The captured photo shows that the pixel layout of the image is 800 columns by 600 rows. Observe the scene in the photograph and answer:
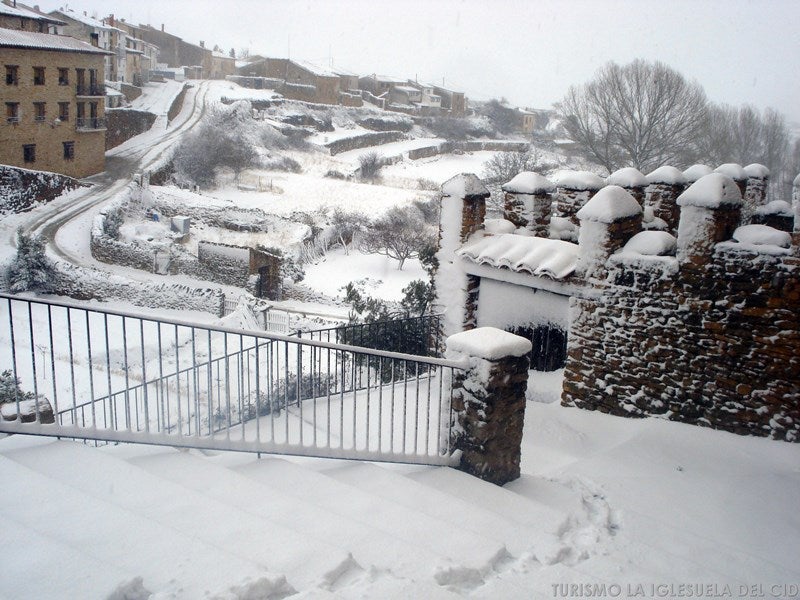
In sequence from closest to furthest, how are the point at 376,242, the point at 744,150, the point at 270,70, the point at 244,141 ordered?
the point at 376,242 → the point at 744,150 → the point at 244,141 → the point at 270,70

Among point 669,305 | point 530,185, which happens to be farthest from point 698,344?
point 530,185

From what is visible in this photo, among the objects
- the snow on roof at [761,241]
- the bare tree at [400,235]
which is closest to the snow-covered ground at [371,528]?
the snow on roof at [761,241]

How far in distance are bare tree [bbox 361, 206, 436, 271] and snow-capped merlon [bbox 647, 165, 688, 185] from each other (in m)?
11.6

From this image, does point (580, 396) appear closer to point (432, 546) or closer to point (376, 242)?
point (432, 546)

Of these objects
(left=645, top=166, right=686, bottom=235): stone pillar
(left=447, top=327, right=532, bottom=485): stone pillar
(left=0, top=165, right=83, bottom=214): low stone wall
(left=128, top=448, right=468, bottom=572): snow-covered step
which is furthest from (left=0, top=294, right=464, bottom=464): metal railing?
(left=0, top=165, right=83, bottom=214): low stone wall

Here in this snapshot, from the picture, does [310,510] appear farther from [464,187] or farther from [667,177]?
[667,177]

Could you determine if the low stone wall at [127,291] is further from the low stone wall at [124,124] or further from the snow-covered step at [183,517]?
the low stone wall at [124,124]

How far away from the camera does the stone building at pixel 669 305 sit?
5.16 metres

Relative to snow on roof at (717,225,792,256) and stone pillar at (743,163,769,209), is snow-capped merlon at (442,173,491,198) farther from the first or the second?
stone pillar at (743,163,769,209)

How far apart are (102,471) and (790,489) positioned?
4482mm

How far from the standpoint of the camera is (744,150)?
25812mm

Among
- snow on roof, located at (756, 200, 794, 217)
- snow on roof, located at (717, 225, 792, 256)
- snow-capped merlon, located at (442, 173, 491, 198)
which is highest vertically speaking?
snow-capped merlon, located at (442, 173, 491, 198)

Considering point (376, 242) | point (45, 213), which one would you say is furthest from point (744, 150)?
point (45, 213)

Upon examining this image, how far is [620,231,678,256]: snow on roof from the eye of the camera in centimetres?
571
